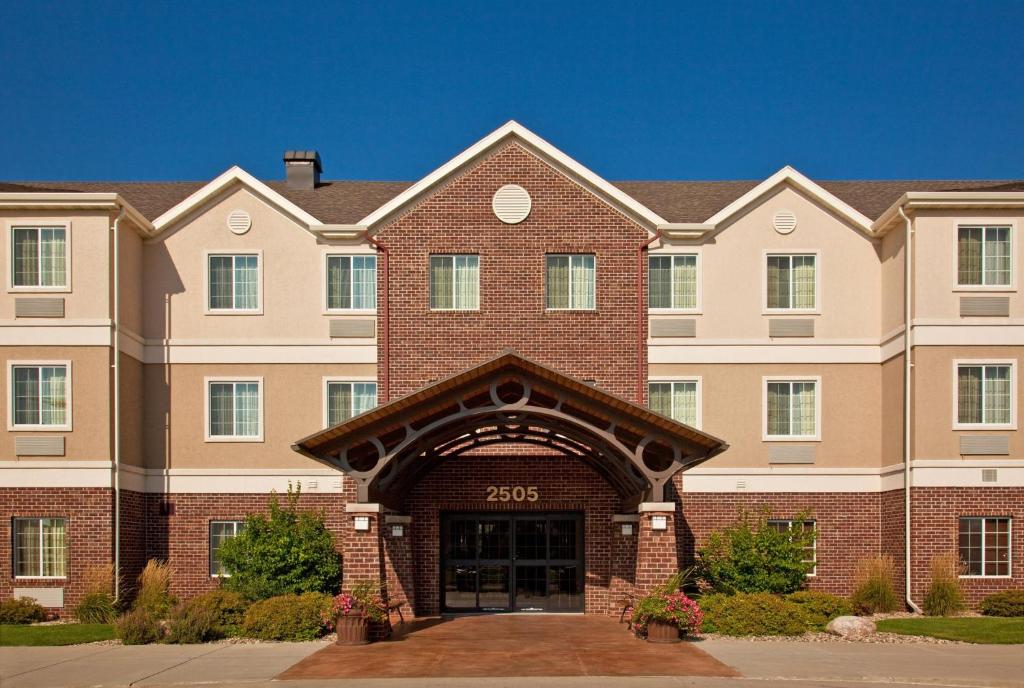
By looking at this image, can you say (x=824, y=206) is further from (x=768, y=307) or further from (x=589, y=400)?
(x=589, y=400)

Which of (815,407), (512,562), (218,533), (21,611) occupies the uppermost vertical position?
(815,407)

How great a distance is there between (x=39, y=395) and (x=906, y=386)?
1826cm

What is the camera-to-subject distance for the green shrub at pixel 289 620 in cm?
2038

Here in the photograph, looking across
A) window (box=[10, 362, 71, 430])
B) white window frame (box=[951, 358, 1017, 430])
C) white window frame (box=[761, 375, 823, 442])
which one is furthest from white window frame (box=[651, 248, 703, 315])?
window (box=[10, 362, 71, 430])

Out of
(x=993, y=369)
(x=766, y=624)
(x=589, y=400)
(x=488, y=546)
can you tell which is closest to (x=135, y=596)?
(x=488, y=546)

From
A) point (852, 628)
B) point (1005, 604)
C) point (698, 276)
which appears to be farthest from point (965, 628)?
point (698, 276)

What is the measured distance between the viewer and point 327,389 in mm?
25812

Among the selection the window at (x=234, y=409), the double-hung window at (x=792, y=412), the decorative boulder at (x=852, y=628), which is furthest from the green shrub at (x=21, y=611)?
the double-hung window at (x=792, y=412)

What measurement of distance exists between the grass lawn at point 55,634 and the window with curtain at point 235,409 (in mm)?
5208

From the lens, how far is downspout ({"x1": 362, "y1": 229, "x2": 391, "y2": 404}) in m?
25.4

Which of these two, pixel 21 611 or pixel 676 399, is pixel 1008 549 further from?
pixel 21 611

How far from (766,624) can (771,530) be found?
312 cm

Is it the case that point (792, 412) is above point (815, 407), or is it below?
below

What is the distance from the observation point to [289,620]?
20.5 m
